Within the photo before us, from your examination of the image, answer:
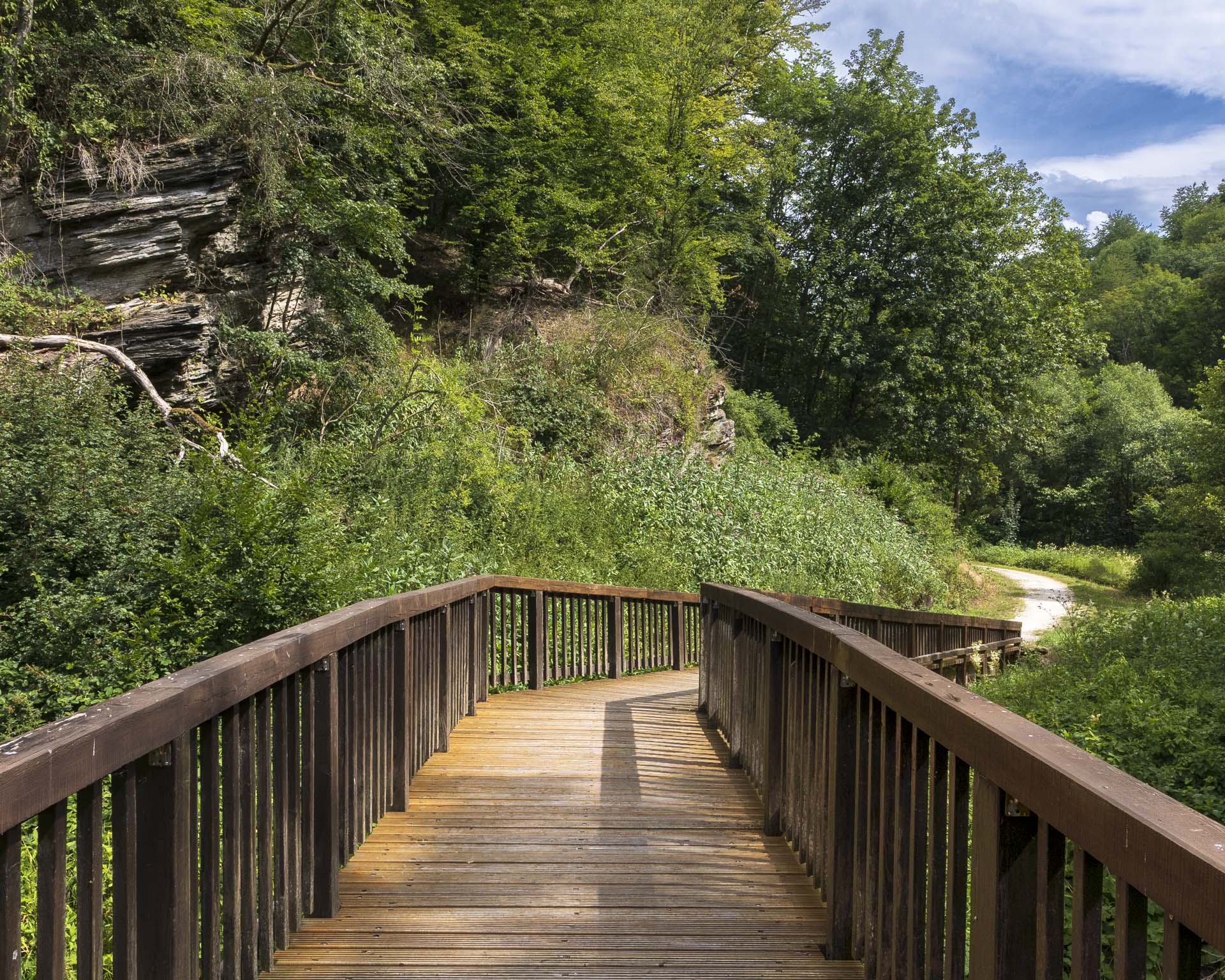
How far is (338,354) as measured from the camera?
1462cm

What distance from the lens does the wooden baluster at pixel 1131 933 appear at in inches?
47.5

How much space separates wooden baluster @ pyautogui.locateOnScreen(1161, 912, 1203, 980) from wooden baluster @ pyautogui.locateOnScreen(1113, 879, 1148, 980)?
70mm

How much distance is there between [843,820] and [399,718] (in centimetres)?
226

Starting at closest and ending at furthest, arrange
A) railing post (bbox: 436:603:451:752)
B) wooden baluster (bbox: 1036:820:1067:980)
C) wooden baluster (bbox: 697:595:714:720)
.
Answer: wooden baluster (bbox: 1036:820:1067:980) → railing post (bbox: 436:603:451:752) → wooden baluster (bbox: 697:595:714:720)

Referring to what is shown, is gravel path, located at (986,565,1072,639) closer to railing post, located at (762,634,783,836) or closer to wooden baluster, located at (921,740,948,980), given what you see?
railing post, located at (762,634,783,836)

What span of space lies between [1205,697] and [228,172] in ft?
45.3

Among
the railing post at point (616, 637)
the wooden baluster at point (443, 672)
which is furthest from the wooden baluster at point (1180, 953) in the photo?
the railing post at point (616, 637)

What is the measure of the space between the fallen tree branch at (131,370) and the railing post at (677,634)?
17.3 feet

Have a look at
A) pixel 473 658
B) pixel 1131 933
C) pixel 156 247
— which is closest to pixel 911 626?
pixel 473 658

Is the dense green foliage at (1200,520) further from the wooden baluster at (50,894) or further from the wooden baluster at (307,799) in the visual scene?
the wooden baluster at (50,894)

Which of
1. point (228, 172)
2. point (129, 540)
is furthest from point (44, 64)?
point (129, 540)

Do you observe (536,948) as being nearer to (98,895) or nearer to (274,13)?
(98,895)

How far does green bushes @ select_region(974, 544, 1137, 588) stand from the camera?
111 ft

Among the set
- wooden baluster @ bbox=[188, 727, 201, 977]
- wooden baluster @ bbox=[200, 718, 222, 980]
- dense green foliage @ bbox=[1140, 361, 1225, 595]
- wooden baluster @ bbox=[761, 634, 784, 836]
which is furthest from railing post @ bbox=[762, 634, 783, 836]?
dense green foliage @ bbox=[1140, 361, 1225, 595]
